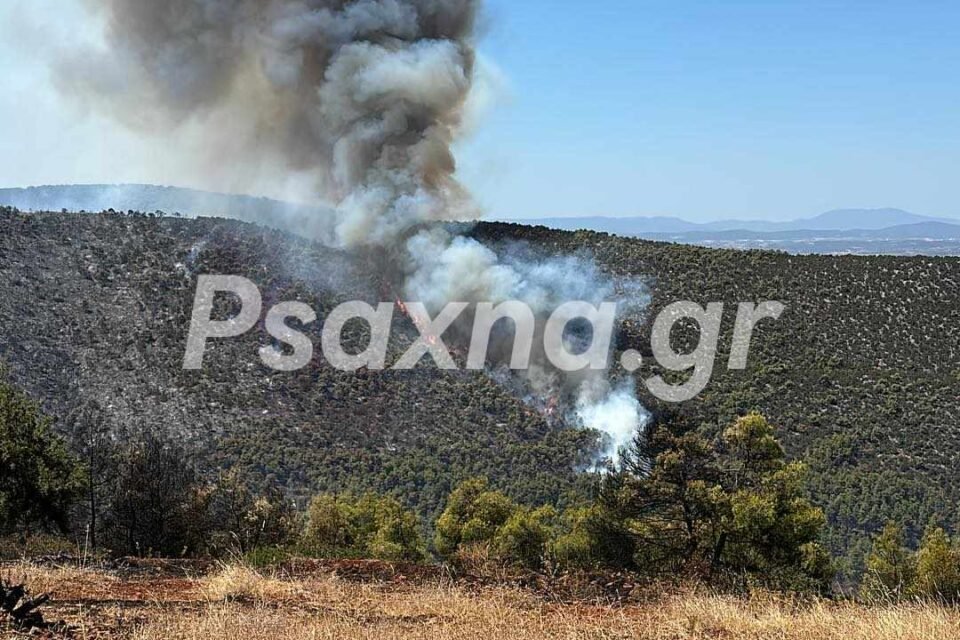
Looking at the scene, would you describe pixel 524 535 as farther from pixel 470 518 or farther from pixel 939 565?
pixel 939 565

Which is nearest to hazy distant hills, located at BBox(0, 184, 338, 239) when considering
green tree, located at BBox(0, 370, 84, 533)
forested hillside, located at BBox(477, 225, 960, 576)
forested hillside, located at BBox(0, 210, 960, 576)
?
forested hillside, located at BBox(0, 210, 960, 576)

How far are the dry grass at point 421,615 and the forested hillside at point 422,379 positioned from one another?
31.8 meters

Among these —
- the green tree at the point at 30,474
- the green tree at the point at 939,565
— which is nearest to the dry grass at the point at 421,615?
the green tree at the point at 30,474

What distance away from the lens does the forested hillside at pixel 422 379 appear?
4406 centimetres

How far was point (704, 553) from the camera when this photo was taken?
2078 cm

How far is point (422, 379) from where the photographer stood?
54844mm

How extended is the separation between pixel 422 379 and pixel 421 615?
45.5m

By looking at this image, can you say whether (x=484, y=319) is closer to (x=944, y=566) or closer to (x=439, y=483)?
(x=439, y=483)

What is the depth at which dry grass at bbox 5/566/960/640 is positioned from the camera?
820 cm

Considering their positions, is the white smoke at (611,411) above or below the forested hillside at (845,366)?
below

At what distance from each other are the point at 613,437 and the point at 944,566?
25802mm

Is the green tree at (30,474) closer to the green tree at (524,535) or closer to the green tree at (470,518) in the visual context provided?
the green tree at (524,535)

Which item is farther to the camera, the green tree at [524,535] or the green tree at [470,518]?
the green tree at [470,518]

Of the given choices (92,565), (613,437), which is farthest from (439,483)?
(92,565)
